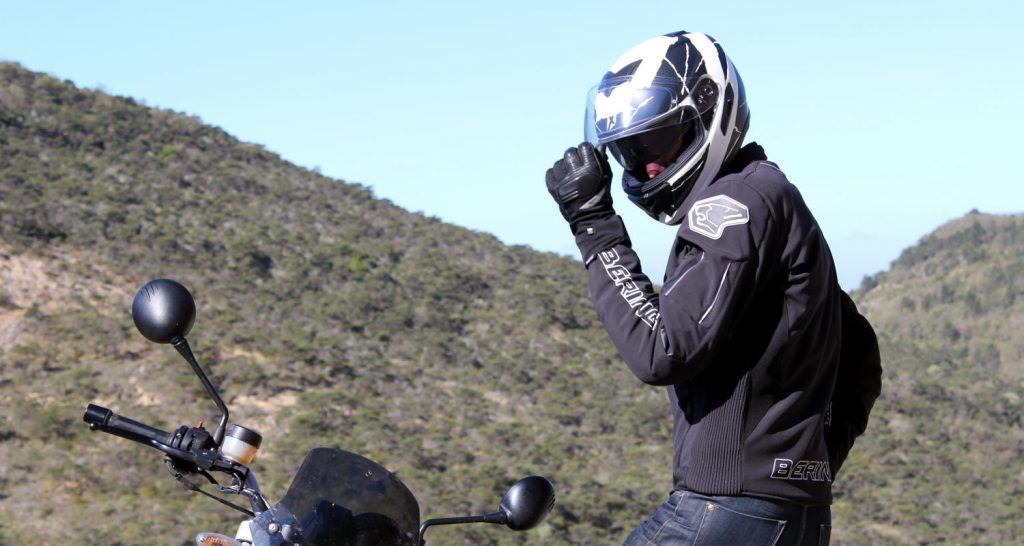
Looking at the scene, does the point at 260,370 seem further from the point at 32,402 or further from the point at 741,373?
the point at 741,373

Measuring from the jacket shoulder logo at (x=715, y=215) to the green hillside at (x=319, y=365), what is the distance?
9354 millimetres

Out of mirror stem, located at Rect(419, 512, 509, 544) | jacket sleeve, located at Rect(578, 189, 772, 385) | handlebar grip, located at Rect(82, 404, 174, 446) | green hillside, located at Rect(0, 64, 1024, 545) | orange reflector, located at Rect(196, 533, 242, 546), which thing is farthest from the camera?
green hillside, located at Rect(0, 64, 1024, 545)

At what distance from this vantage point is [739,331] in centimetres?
256

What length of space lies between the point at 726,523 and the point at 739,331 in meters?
0.42

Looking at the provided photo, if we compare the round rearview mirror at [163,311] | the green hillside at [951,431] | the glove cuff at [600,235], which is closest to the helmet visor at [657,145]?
the glove cuff at [600,235]

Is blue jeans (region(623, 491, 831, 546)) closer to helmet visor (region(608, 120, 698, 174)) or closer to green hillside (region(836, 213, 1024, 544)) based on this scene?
helmet visor (region(608, 120, 698, 174))

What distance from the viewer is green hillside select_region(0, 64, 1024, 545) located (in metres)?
13.4

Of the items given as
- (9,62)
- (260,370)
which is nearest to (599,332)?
(260,370)

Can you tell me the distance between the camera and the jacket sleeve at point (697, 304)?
2.43m

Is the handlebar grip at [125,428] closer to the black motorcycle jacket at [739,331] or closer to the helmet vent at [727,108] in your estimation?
the black motorcycle jacket at [739,331]

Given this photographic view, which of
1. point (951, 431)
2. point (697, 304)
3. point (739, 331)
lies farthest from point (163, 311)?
point (951, 431)

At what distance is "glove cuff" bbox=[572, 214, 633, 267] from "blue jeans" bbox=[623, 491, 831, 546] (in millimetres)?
581

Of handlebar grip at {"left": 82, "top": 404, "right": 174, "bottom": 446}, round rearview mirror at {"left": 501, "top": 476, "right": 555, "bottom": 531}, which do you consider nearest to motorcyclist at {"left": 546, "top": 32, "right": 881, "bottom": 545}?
round rearview mirror at {"left": 501, "top": 476, "right": 555, "bottom": 531}

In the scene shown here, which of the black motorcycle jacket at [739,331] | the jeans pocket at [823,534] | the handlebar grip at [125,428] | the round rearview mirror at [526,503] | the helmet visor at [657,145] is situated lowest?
the handlebar grip at [125,428]
